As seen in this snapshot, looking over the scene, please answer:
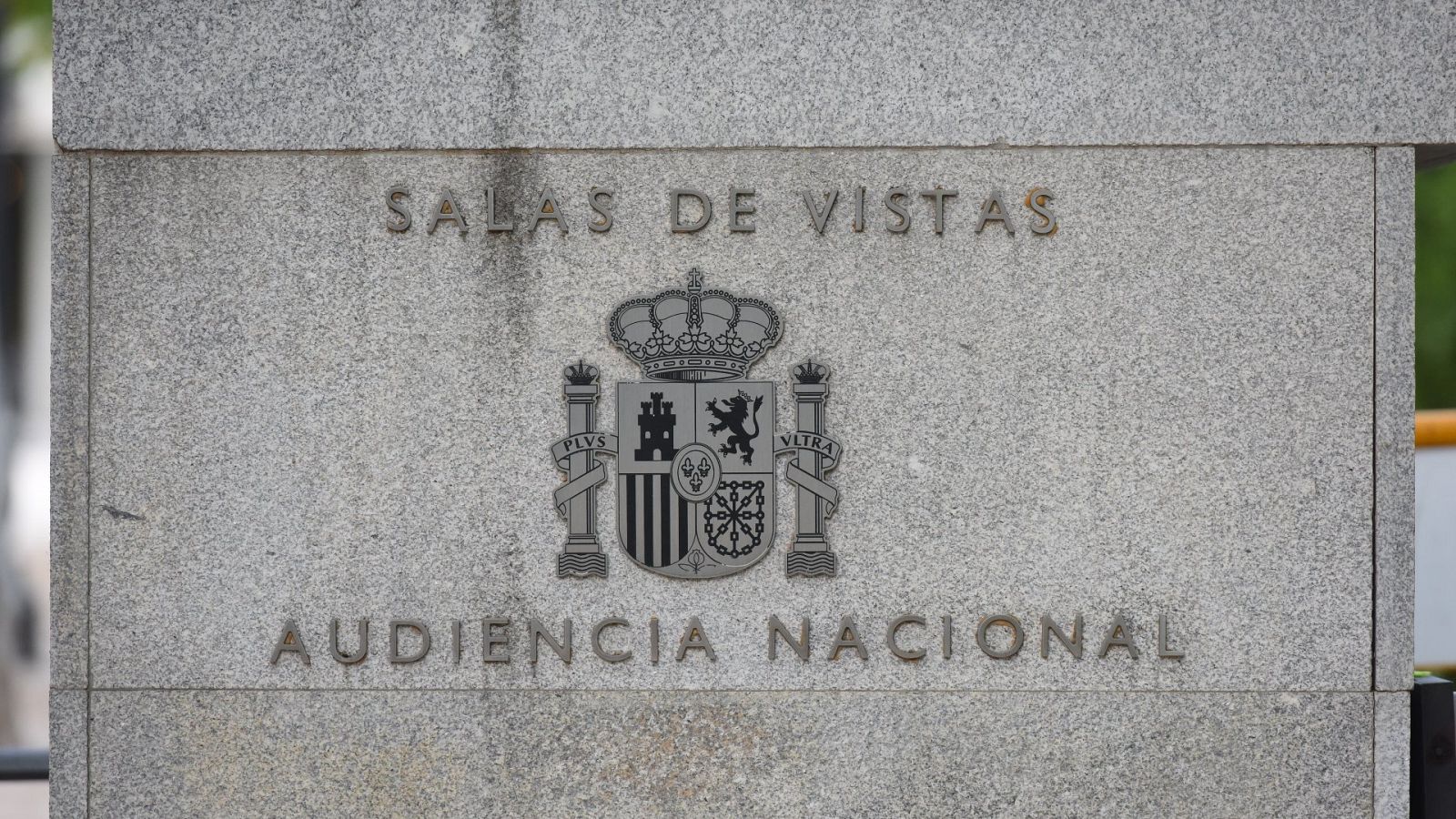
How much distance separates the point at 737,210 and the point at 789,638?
1.35 m

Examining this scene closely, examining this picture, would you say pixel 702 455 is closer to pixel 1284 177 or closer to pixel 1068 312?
pixel 1068 312

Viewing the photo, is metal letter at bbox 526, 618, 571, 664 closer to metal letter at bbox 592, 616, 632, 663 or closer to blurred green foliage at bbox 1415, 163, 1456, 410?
metal letter at bbox 592, 616, 632, 663

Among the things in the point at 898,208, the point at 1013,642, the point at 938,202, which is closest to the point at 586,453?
the point at 898,208

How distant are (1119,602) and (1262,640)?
459 mm

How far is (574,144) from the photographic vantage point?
401 cm

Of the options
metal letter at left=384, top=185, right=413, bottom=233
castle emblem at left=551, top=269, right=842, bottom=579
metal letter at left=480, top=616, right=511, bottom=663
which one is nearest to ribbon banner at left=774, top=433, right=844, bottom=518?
castle emblem at left=551, top=269, right=842, bottom=579

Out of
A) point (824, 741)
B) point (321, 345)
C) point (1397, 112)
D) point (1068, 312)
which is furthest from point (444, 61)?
point (1397, 112)

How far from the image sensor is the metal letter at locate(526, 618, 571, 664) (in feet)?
13.1

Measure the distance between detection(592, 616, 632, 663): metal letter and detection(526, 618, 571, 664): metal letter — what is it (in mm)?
80

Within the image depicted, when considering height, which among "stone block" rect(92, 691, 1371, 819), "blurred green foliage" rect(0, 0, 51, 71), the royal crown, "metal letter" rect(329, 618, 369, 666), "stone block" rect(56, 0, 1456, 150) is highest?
"blurred green foliage" rect(0, 0, 51, 71)

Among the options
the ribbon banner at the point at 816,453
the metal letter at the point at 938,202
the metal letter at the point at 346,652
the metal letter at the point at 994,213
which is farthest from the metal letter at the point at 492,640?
the metal letter at the point at 994,213

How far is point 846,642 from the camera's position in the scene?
3.99 meters

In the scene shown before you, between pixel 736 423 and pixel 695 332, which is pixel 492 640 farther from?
pixel 695 332

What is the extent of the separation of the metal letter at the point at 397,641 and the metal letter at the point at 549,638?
32 cm
